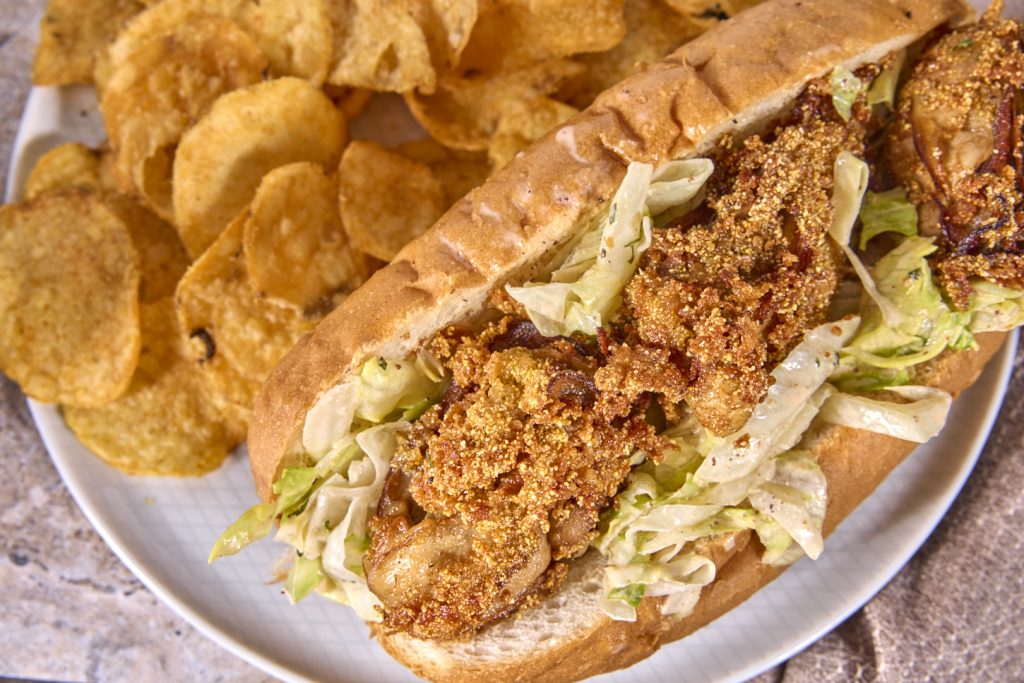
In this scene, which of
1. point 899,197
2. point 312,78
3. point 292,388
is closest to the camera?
point 292,388

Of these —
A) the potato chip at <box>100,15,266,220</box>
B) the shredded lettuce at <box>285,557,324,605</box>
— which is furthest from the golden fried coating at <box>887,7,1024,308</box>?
the potato chip at <box>100,15,266,220</box>

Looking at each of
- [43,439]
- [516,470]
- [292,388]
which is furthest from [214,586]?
[516,470]

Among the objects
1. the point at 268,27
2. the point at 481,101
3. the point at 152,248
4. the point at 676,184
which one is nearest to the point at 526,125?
the point at 481,101

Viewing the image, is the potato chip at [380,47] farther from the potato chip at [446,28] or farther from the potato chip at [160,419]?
the potato chip at [160,419]

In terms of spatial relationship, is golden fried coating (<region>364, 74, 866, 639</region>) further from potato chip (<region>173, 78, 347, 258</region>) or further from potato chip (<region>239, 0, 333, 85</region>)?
potato chip (<region>239, 0, 333, 85</region>)

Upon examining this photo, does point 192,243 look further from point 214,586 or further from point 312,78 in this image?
point 214,586
